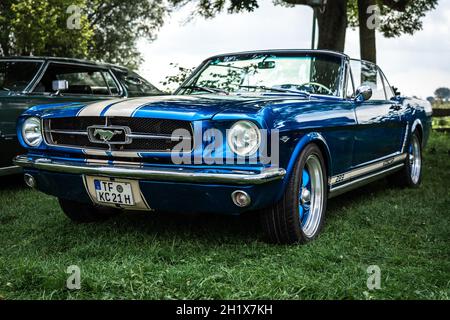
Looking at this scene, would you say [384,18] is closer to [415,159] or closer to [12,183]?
[415,159]

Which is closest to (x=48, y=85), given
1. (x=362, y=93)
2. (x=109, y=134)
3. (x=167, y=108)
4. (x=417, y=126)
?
(x=109, y=134)

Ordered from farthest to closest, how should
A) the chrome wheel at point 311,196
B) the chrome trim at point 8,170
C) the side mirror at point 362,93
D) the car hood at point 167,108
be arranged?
the chrome trim at point 8,170 < the side mirror at point 362,93 < the chrome wheel at point 311,196 < the car hood at point 167,108

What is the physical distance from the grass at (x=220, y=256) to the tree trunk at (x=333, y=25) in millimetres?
6252

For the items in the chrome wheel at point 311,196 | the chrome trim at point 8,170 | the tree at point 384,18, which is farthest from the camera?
the tree at point 384,18

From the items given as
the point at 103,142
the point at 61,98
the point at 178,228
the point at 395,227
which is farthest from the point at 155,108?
the point at 61,98

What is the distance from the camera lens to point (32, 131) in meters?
4.13

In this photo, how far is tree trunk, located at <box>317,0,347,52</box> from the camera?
10953mm

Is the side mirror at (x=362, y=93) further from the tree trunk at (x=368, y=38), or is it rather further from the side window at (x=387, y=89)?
the tree trunk at (x=368, y=38)

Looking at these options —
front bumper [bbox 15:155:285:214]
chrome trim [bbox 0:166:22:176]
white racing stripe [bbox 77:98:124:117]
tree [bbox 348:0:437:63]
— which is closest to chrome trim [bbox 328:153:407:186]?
front bumper [bbox 15:155:285:214]

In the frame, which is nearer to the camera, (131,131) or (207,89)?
(131,131)

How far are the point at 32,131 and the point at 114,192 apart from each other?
979mm

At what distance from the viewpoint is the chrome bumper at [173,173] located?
126 inches

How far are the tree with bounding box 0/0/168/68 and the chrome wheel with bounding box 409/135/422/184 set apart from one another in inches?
357

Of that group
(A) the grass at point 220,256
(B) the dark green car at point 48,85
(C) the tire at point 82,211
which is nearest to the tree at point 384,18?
(B) the dark green car at point 48,85
